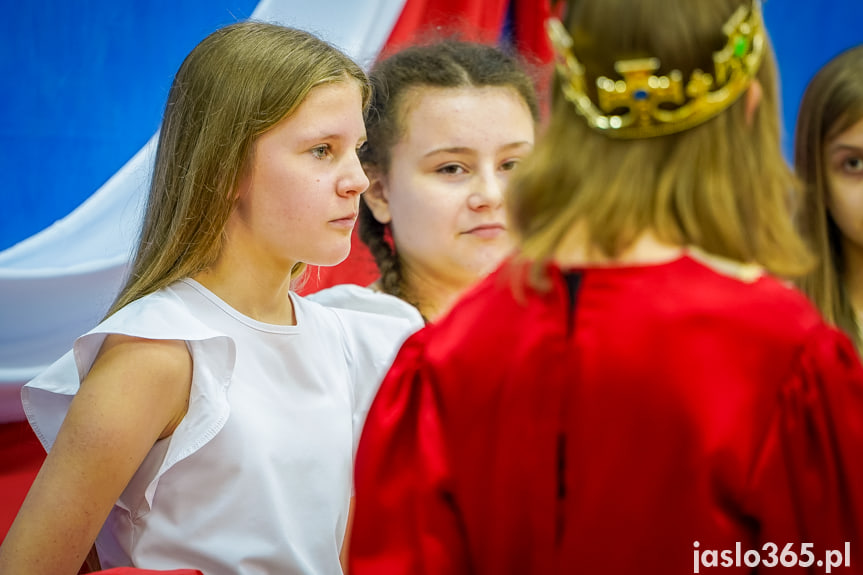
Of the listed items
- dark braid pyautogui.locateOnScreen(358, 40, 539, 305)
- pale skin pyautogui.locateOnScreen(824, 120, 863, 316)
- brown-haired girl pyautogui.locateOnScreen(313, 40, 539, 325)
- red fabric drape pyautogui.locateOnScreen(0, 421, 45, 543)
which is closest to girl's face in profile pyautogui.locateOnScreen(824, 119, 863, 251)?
pale skin pyautogui.locateOnScreen(824, 120, 863, 316)

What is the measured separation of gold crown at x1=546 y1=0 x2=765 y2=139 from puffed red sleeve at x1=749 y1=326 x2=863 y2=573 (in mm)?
223

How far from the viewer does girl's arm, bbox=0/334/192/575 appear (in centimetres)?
120

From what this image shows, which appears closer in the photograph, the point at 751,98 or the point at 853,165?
the point at 751,98

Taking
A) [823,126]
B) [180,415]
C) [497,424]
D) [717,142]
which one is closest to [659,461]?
[497,424]

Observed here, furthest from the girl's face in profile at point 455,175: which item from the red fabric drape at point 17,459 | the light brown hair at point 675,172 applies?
the light brown hair at point 675,172

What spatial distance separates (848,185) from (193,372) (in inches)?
41.2

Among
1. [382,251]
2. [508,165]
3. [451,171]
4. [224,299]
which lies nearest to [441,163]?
[451,171]

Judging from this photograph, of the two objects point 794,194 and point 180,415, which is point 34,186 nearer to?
point 180,415

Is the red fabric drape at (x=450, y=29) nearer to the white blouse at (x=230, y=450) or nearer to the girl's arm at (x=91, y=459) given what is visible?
the white blouse at (x=230, y=450)

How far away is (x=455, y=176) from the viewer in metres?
1.88

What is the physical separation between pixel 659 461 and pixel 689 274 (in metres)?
0.17

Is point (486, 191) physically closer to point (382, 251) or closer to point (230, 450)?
point (382, 251)

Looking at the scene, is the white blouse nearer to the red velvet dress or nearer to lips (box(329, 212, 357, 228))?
lips (box(329, 212, 357, 228))

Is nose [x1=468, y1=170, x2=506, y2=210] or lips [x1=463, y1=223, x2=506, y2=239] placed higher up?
nose [x1=468, y1=170, x2=506, y2=210]
